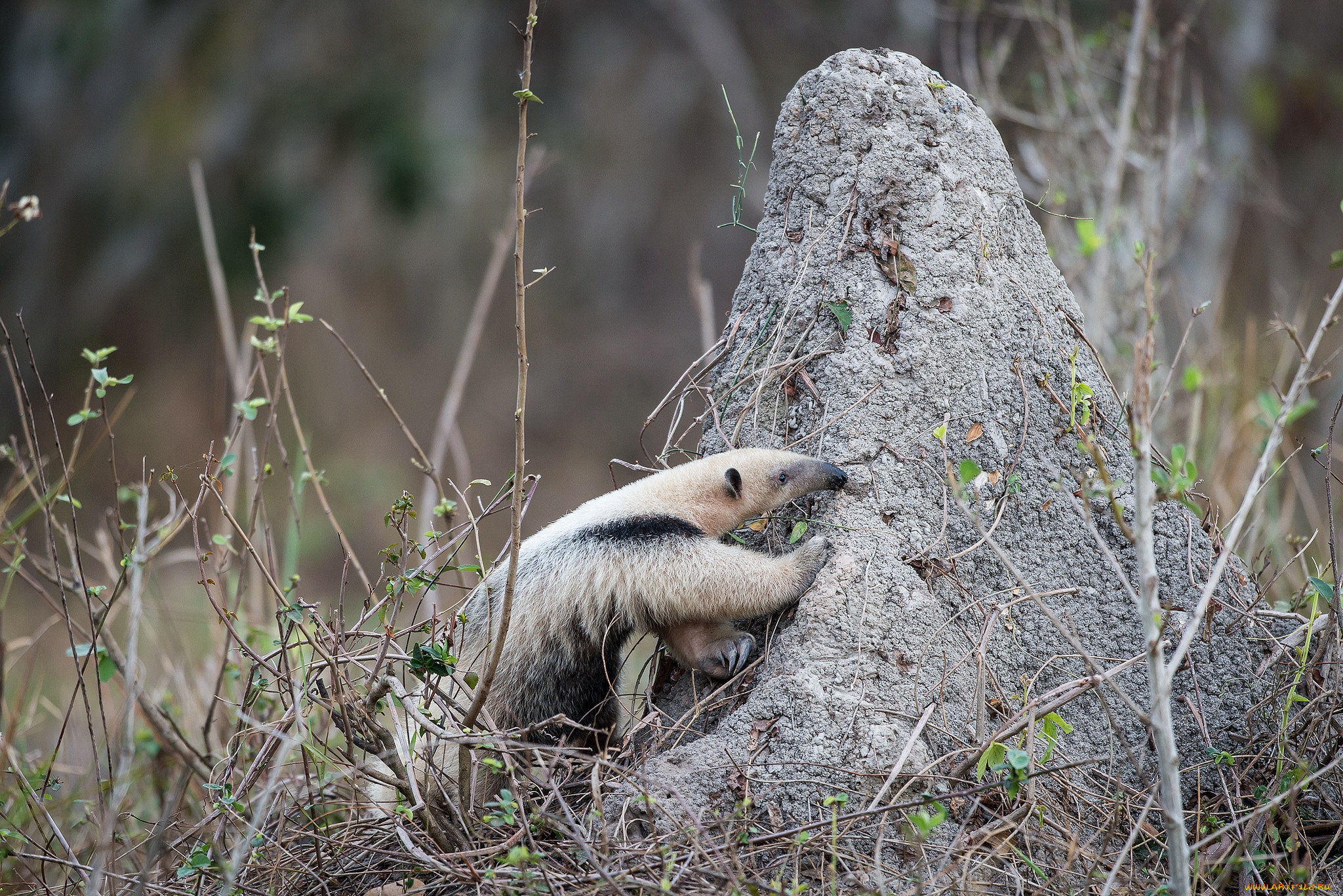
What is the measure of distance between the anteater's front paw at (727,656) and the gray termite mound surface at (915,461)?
99mm

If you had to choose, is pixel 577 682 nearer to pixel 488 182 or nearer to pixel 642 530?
pixel 642 530

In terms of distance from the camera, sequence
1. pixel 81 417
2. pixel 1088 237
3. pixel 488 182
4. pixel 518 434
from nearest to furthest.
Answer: pixel 1088 237
pixel 518 434
pixel 81 417
pixel 488 182

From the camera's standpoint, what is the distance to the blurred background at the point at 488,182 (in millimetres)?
9688

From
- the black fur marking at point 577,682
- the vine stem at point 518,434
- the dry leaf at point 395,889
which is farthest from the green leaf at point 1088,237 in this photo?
the dry leaf at point 395,889

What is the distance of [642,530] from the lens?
3.62 metres

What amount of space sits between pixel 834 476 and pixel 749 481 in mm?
350

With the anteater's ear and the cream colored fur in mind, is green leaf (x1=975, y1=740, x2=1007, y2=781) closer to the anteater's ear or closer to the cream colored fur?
the cream colored fur

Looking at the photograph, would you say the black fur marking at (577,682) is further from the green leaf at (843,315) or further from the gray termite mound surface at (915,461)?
the green leaf at (843,315)

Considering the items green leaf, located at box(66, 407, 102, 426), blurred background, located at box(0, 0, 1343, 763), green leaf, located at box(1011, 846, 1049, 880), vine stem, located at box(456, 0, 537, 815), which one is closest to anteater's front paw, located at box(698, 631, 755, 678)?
vine stem, located at box(456, 0, 537, 815)

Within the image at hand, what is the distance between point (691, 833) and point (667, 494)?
4.24ft

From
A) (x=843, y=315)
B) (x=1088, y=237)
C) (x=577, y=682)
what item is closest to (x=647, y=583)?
(x=577, y=682)

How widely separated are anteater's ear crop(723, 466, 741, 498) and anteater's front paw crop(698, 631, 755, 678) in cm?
50

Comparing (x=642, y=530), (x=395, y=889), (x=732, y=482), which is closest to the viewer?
(x=395, y=889)

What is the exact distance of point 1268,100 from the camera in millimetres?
10867
